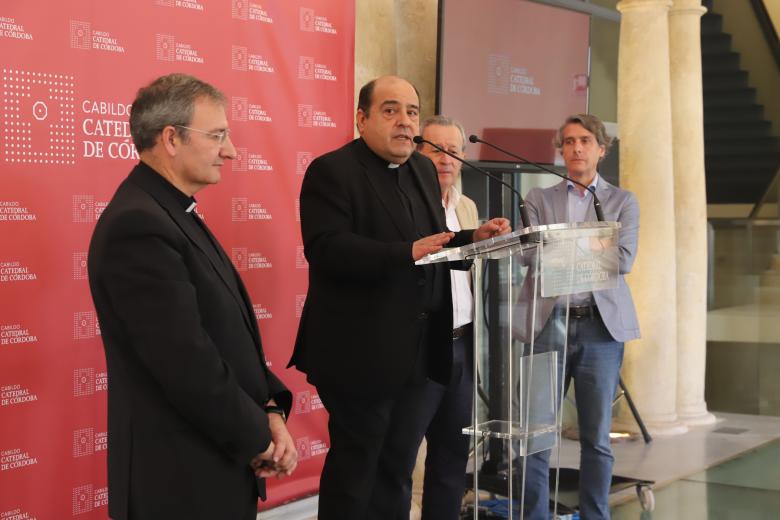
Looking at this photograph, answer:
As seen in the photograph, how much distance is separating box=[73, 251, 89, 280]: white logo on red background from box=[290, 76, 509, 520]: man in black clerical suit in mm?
727

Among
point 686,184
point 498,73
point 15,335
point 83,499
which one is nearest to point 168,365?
point 15,335

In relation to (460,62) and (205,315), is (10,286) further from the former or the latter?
(460,62)

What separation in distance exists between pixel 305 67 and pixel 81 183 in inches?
45.0

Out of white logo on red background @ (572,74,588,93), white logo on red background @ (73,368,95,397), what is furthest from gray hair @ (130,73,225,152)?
white logo on red background @ (572,74,588,93)

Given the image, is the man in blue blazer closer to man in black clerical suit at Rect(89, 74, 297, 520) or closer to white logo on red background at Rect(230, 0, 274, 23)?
white logo on red background at Rect(230, 0, 274, 23)

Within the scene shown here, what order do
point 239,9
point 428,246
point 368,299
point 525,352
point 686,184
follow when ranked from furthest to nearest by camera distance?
point 686,184
point 239,9
point 368,299
point 525,352
point 428,246

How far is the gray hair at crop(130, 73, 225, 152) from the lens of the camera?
2.10 m

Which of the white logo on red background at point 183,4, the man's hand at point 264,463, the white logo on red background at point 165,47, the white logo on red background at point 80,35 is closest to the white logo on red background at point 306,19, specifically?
the white logo on red background at point 183,4

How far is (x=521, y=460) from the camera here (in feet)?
7.94

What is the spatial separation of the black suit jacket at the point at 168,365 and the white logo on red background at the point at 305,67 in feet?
6.05

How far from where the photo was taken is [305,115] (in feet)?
12.8

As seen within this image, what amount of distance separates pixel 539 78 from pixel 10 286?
3297 mm

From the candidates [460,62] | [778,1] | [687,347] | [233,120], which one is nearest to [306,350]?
[233,120]

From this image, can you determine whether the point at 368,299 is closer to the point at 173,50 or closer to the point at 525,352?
the point at 525,352
